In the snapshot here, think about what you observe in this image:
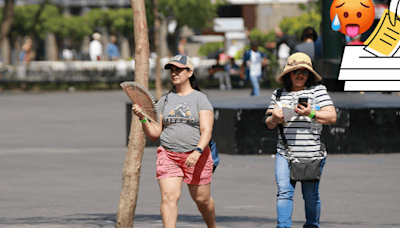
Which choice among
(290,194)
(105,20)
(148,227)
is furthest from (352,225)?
(105,20)

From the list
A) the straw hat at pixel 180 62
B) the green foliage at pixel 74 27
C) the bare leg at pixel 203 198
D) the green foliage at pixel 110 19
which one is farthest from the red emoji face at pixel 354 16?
the green foliage at pixel 110 19

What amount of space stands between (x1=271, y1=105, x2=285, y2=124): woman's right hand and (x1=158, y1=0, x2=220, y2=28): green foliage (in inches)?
1445

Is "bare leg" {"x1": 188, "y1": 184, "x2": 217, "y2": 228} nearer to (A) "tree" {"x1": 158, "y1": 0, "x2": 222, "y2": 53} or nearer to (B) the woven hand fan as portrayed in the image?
(B) the woven hand fan

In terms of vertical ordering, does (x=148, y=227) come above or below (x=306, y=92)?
below

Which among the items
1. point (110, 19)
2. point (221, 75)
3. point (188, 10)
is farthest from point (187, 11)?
point (110, 19)

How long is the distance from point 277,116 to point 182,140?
0.79m

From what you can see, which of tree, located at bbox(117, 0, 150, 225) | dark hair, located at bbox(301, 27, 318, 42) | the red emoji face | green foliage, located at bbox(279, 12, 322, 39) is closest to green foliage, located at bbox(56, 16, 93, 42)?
green foliage, located at bbox(279, 12, 322, 39)

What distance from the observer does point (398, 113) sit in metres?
12.5

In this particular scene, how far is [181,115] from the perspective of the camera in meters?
6.54

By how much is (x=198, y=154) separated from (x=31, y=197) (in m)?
3.44

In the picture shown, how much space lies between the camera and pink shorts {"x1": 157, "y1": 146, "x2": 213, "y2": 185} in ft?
21.4

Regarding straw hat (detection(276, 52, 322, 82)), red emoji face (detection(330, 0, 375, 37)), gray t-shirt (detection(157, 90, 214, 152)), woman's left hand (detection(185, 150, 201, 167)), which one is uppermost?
red emoji face (detection(330, 0, 375, 37))

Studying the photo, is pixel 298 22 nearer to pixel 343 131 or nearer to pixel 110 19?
pixel 110 19

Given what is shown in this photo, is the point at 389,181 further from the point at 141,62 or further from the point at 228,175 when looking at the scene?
the point at 141,62
